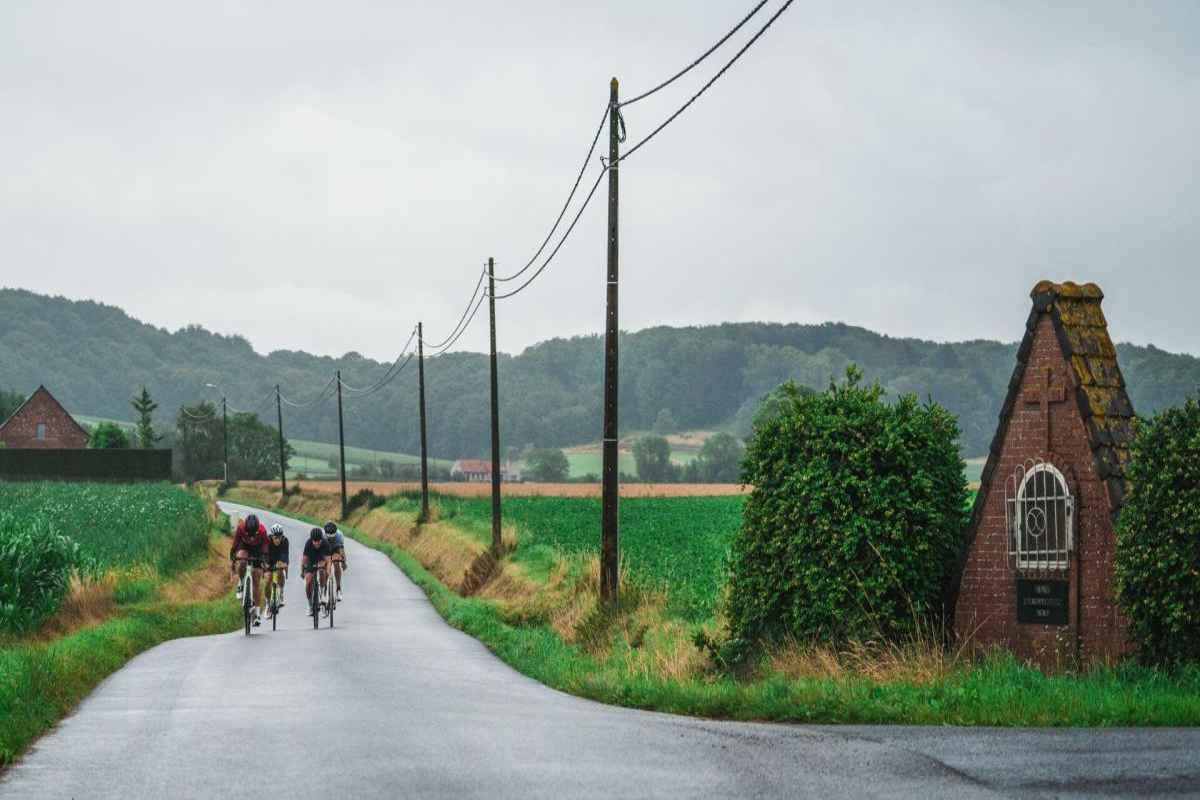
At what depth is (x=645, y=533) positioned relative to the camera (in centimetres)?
4594

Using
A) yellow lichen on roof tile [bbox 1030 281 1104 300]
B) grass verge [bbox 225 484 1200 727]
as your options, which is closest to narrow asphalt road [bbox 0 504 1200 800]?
grass verge [bbox 225 484 1200 727]

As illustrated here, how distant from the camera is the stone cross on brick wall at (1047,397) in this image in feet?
52.5

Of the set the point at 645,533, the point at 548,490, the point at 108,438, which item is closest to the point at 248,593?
the point at 645,533

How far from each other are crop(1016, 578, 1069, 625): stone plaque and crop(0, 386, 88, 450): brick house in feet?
412

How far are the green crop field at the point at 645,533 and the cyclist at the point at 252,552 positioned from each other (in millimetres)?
7038

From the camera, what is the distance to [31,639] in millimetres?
25391

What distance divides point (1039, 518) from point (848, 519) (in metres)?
2.04

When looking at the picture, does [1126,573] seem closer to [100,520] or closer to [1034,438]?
[1034,438]

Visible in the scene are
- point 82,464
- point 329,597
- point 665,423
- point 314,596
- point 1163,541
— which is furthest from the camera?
point 665,423

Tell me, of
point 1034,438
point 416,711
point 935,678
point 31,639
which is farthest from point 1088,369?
point 31,639

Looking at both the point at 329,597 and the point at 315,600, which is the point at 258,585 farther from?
the point at 329,597

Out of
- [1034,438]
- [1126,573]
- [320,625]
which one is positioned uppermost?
[1034,438]

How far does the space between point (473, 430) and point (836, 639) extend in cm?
14292

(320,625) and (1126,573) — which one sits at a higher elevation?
(1126,573)
